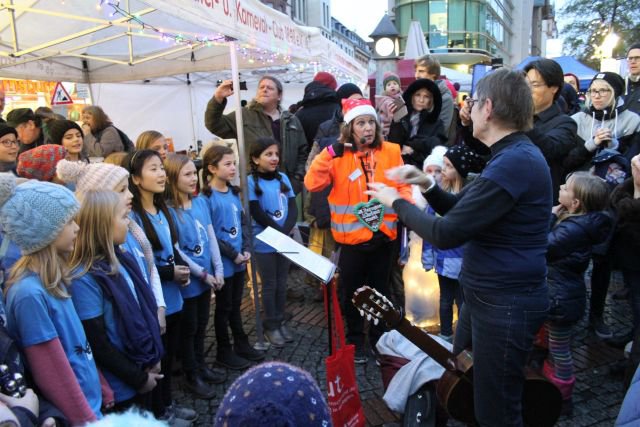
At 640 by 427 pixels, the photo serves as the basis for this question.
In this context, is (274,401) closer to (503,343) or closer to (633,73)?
(503,343)

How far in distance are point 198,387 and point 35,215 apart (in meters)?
1.86

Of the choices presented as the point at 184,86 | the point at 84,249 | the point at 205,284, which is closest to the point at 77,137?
the point at 205,284

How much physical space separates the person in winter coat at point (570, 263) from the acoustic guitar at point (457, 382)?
0.53 metres

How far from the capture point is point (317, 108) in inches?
→ 196

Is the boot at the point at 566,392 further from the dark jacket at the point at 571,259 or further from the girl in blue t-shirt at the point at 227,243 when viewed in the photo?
the girl in blue t-shirt at the point at 227,243

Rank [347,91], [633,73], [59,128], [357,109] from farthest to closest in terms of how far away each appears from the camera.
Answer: [347,91] < [633,73] < [59,128] < [357,109]

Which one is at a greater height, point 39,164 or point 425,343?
point 39,164

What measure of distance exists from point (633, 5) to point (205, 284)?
28.6 metres

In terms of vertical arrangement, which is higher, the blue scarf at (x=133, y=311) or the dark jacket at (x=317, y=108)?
the dark jacket at (x=317, y=108)

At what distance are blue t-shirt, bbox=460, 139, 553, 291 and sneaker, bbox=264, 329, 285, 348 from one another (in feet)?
7.22

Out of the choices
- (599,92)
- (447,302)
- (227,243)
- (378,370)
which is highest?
(599,92)

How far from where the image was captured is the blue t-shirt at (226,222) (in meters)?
3.37

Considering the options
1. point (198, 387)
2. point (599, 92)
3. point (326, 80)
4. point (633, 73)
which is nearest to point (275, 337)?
point (198, 387)

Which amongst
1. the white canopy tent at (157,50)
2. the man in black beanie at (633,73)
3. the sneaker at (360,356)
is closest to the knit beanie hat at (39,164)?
the white canopy tent at (157,50)
